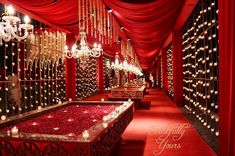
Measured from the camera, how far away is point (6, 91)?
7250mm

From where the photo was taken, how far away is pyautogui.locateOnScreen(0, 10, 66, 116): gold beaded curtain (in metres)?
7.68

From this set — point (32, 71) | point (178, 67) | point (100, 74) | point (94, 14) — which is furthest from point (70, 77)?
point (100, 74)

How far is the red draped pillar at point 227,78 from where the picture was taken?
128 inches

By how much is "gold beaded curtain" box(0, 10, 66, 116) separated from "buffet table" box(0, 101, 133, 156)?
3.86 meters

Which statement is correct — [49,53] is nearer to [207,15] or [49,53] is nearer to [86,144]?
[207,15]

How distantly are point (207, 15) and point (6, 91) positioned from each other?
205 inches

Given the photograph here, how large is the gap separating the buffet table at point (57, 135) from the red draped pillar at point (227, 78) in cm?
136

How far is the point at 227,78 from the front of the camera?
11.5 feet

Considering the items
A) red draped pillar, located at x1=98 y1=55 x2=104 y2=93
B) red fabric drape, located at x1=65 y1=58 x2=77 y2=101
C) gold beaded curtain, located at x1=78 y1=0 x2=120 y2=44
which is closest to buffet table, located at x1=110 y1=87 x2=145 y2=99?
red fabric drape, located at x1=65 y1=58 x2=77 y2=101

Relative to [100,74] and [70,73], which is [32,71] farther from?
[100,74]

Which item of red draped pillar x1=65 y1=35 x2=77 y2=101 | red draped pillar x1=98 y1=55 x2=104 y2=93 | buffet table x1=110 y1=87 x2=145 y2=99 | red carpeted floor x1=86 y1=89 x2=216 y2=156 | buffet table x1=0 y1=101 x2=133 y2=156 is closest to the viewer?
buffet table x1=0 y1=101 x2=133 y2=156

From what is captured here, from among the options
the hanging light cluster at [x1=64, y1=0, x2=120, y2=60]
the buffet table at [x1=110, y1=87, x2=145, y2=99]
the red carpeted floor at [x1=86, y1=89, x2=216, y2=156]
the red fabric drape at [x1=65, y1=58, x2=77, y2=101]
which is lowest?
the red carpeted floor at [x1=86, y1=89, x2=216, y2=156]

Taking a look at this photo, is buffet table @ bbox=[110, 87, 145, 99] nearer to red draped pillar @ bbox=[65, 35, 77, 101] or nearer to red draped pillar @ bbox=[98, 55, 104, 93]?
red draped pillar @ bbox=[65, 35, 77, 101]

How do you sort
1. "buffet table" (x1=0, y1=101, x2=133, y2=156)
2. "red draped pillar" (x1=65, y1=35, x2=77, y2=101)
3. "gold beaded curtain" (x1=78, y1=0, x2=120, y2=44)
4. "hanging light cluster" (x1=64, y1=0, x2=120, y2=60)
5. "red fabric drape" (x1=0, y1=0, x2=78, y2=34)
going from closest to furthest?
1. "buffet table" (x1=0, y1=101, x2=133, y2=156)
2. "hanging light cluster" (x1=64, y1=0, x2=120, y2=60)
3. "gold beaded curtain" (x1=78, y1=0, x2=120, y2=44)
4. "red fabric drape" (x1=0, y1=0, x2=78, y2=34)
5. "red draped pillar" (x1=65, y1=35, x2=77, y2=101)
